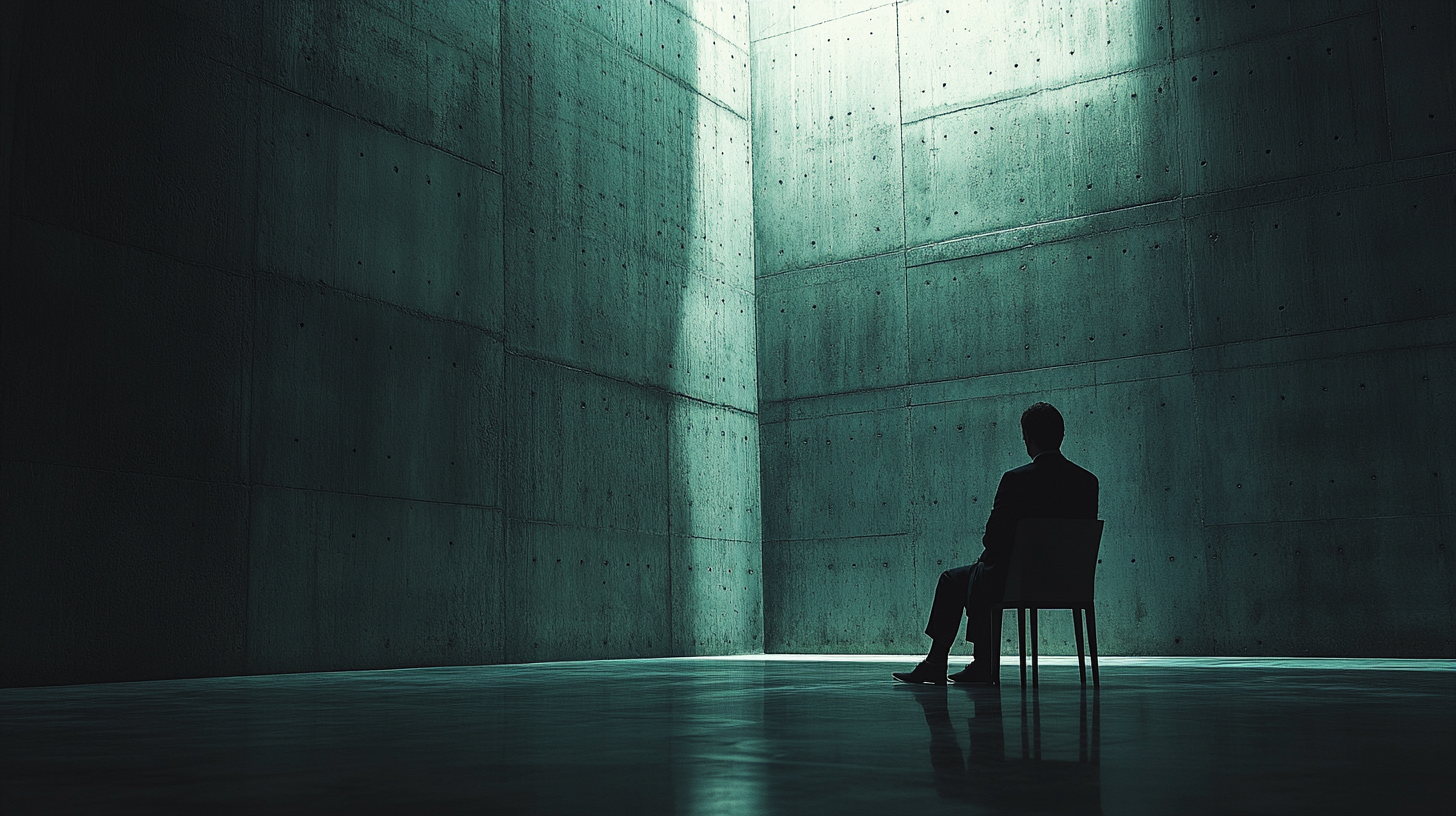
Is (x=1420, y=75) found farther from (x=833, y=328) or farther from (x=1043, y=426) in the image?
(x=1043, y=426)

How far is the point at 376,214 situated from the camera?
7.63 m

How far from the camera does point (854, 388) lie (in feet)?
33.7

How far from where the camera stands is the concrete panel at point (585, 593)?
830 centimetres

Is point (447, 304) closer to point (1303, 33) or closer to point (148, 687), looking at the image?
point (148, 687)

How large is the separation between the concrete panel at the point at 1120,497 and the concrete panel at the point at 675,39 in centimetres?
349

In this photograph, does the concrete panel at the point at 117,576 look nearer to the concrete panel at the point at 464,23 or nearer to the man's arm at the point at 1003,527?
the concrete panel at the point at 464,23

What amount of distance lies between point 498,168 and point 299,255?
6.17 ft


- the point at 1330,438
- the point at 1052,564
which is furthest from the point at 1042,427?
the point at 1330,438

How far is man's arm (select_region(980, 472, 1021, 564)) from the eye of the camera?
4742 millimetres

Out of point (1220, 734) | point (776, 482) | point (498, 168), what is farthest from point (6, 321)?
point (776, 482)

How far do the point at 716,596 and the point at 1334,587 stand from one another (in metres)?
4.45

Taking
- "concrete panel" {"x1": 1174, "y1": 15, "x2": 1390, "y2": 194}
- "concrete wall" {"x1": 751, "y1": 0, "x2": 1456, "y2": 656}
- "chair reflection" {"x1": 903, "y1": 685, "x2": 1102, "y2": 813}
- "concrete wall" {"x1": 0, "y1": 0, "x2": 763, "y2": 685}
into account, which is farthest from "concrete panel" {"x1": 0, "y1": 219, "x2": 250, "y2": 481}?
"concrete panel" {"x1": 1174, "y1": 15, "x2": 1390, "y2": 194}

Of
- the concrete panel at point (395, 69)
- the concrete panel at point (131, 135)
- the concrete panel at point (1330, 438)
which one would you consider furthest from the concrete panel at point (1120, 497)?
the concrete panel at point (131, 135)

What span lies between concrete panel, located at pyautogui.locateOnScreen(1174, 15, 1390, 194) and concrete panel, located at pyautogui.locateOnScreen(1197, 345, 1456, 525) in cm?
140
